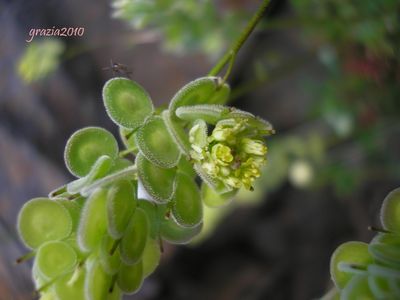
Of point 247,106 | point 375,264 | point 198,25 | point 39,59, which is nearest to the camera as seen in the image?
point 375,264

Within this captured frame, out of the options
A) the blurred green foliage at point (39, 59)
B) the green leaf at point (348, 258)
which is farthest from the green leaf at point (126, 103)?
the blurred green foliage at point (39, 59)

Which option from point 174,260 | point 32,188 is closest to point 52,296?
point 32,188

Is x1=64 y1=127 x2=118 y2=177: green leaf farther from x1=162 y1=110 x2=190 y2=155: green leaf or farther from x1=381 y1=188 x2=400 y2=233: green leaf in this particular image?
x1=381 y1=188 x2=400 y2=233: green leaf

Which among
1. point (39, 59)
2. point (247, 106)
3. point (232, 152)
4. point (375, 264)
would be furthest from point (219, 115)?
point (247, 106)

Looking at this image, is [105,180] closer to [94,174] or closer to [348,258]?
[94,174]

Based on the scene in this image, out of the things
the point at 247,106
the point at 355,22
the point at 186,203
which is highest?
the point at 186,203

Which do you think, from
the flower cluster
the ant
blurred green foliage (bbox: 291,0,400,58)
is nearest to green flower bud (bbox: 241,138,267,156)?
the flower cluster

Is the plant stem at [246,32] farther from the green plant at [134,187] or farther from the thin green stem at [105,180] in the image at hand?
the thin green stem at [105,180]
